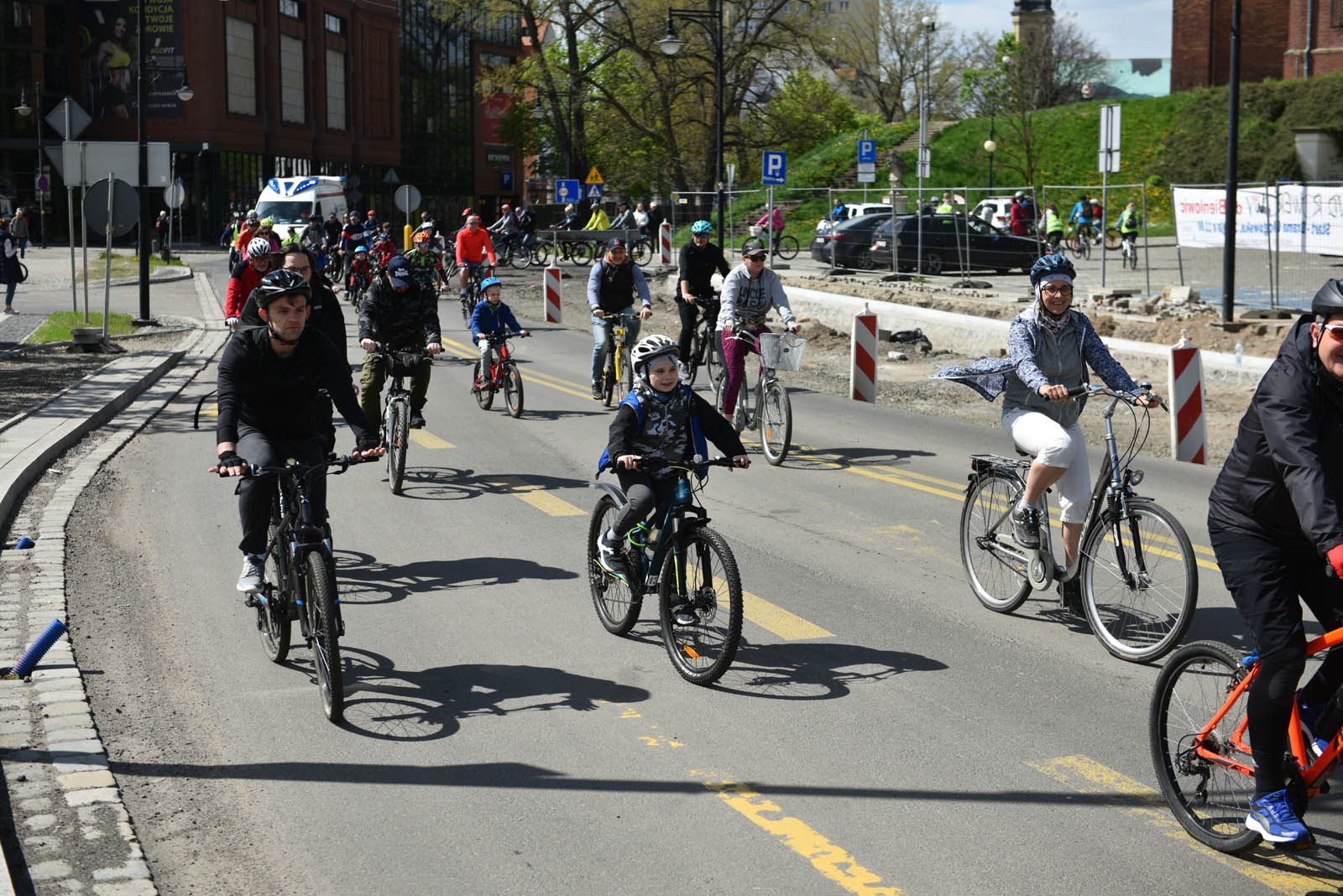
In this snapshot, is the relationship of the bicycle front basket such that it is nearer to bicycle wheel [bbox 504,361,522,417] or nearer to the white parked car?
bicycle wheel [bbox 504,361,522,417]

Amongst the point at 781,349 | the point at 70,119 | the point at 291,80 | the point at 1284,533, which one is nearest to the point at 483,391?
the point at 781,349

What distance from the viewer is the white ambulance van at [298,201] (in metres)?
48.2

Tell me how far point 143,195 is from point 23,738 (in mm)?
22274

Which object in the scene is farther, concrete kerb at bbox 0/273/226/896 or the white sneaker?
the white sneaker

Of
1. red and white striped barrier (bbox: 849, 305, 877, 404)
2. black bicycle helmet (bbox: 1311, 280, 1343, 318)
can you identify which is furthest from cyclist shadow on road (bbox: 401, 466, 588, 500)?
black bicycle helmet (bbox: 1311, 280, 1343, 318)

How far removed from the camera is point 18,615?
7.40 meters

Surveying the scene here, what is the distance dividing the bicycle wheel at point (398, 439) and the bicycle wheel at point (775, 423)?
3109mm

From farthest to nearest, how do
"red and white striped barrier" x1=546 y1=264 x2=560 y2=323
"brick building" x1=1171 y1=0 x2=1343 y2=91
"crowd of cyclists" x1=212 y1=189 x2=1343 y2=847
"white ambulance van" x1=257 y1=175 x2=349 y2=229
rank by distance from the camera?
"brick building" x1=1171 y1=0 x2=1343 y2=91 → "white ambulance van" x1=257 y1=175 x2=349 y2=229 → "red and white striped barrier" x1=546 y1=264 x2=560 y2=323 → "crowd of cyclists" x1=212 y1=189 x2=1343 y2=847

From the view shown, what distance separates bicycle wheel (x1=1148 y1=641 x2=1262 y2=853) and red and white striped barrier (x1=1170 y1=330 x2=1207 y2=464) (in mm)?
8511

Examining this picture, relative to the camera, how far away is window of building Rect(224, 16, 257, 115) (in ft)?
226

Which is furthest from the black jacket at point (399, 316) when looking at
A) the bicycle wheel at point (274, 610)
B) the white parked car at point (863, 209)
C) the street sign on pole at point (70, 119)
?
the white parked car at point (863, 209)

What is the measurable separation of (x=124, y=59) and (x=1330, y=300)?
71754 mm

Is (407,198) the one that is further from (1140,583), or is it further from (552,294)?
(1140,583)

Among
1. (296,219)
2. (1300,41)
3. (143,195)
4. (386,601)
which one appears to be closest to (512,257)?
(296,219)
